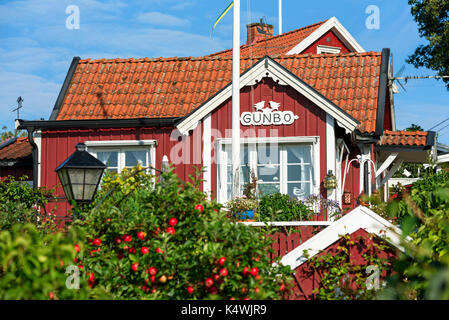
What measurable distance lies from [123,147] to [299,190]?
427 cm

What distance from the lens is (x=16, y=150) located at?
61.9ft

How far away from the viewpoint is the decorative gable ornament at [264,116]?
1411cm

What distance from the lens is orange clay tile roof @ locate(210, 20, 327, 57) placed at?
21094mm

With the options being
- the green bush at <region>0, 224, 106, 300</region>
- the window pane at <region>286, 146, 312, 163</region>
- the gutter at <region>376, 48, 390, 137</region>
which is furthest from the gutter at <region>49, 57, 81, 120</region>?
the green bush at <region>0, 224, 106, 300</region>

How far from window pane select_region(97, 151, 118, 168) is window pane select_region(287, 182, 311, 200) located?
4.15 metres

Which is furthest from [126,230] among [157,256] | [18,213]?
[18,213]

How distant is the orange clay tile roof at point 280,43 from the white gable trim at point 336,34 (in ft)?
0.48

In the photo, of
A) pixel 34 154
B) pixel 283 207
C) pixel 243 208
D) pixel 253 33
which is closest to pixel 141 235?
pixel 243 208

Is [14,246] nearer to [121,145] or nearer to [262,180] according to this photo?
[262,180]

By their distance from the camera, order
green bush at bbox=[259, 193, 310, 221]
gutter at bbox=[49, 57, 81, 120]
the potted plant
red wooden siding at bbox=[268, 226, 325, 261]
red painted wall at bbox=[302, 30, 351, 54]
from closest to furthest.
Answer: red wooden siding at bbox=[268, 226, 325, 261]
the potted plant
green bush at bbox=[259, 193, 310, 221]
gutter at bbox=[49, 57, 81, 120]
red painted wall at bbox=[302, 30, 351, 54]

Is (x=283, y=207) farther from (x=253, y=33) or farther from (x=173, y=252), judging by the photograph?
(x=253, y=33)

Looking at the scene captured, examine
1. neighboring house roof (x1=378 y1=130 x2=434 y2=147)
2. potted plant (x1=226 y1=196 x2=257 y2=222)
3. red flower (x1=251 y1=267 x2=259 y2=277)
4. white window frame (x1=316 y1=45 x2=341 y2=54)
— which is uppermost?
white window frame (x1=316 y1=45 x2=341 y2=54)

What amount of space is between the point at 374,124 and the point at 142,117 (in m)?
5.22

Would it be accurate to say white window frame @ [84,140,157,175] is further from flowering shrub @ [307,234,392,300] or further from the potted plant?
flowering shrub @ [307,234,392,300]
